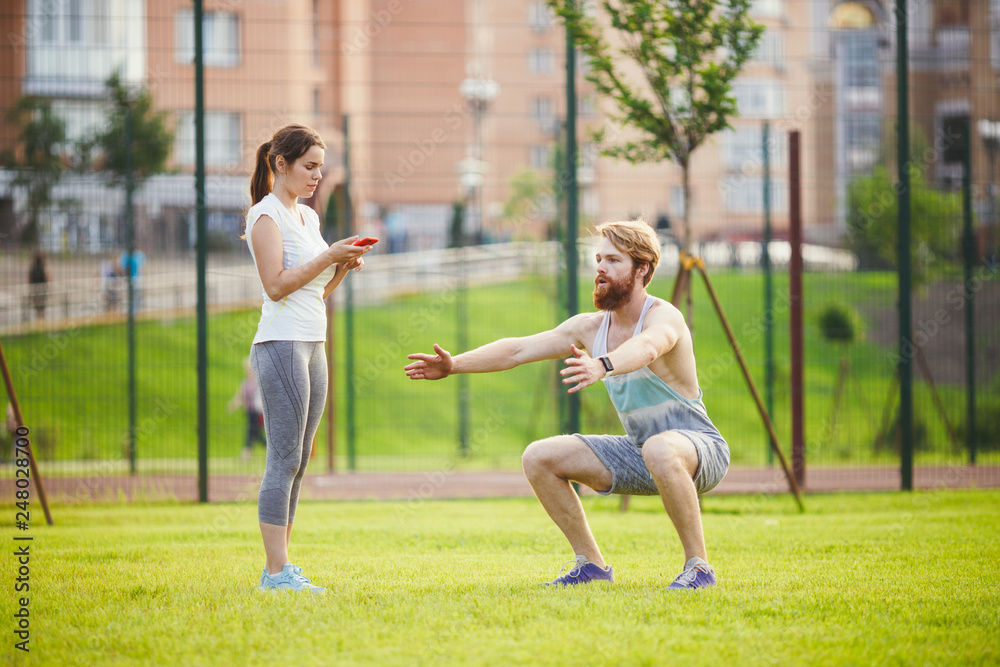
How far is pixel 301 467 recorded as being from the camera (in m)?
4.03

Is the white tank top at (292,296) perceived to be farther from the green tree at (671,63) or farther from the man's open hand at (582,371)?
the green tree at (671,63)

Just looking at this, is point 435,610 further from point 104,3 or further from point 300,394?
point 104,3

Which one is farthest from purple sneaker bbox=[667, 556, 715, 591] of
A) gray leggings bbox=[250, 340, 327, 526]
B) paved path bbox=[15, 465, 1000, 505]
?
paved path bbox=[15, 465, 1000, 505]

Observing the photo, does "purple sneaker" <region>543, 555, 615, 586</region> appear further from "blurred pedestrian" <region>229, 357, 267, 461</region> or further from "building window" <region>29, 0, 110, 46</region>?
"building window" <region>29, 0, 110, 46</region>

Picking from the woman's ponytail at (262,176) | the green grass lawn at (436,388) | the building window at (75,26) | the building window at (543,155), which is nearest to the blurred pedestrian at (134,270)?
the green grass lawn at (436,388)

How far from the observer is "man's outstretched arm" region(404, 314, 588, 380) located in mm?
3922

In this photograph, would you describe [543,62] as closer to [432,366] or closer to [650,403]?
[650,403]

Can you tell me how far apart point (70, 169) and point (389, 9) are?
26386 millimetres

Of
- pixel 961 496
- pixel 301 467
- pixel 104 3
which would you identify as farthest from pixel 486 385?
pixel 104 3

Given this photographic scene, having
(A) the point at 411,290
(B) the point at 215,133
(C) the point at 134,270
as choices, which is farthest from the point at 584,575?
(A) the point at 411,290

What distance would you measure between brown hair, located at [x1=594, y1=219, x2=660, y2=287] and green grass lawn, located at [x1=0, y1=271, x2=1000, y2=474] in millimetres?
5439

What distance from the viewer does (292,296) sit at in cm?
395

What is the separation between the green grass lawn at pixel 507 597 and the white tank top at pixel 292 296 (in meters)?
1.09

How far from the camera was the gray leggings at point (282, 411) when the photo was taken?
12.8ft
